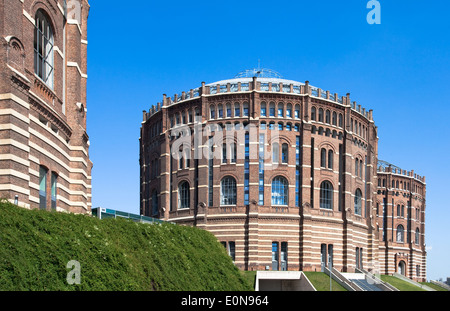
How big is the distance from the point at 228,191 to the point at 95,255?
48814 mm

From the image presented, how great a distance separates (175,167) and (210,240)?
3467cm

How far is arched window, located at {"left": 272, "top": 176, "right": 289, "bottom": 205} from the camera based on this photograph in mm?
71188

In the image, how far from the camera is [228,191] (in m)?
71.9

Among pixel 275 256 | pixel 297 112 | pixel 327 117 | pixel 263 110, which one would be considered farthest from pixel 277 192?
pixel 327 117

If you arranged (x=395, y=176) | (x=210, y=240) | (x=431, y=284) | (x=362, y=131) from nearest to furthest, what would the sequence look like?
(x=210, y=240), (x=362, y=131), (x=431, y=284), (x=395, y=176)

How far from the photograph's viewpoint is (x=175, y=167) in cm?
7619

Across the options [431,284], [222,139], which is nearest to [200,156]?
[222,139]

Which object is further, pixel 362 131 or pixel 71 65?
pixel 362 131

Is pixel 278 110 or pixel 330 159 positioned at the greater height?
pixel 278 110

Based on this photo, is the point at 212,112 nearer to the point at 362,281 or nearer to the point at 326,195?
the point at 326,195

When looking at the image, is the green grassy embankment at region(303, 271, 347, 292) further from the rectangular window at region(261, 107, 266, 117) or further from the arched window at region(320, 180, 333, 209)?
the rectangular window at region(261, 107, 266, 117)

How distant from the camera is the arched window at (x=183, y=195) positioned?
245 feet
